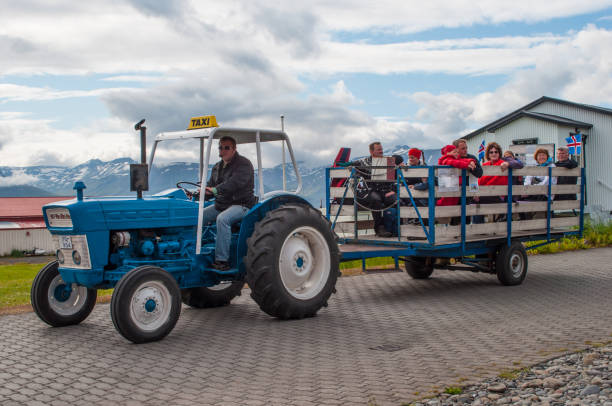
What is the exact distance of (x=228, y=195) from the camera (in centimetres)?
806

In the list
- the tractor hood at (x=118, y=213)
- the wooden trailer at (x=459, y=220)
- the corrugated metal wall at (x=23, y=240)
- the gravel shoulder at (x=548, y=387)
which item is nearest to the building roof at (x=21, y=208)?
the corrugated metal wall at (x=23, y=240)

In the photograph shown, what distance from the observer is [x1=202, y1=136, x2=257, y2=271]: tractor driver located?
782 cm

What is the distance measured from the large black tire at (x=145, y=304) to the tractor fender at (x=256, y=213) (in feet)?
3.50

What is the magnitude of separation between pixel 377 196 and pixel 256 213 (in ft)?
8.82

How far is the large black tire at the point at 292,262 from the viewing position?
7.59 meters

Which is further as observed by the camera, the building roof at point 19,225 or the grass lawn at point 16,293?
the building roof at point 19,225

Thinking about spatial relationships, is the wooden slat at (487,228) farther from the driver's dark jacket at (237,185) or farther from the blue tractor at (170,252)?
the driver's dark jacket at (237,185)

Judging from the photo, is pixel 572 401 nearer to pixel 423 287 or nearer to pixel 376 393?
pixel 376 393

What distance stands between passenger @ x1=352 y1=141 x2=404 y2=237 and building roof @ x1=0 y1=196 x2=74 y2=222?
221 feet

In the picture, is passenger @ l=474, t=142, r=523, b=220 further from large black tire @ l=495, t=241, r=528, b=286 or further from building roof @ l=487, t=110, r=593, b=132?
building roof @ l=487, t=110, r=593, b=132

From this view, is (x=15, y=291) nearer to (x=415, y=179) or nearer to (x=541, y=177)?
(x=415, y=179)

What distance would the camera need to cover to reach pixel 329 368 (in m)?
5.85

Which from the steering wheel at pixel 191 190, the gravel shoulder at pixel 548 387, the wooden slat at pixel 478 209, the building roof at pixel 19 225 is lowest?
the building roof at pixel 19 225

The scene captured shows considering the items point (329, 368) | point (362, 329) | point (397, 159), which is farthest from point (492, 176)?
point (329, 368)
